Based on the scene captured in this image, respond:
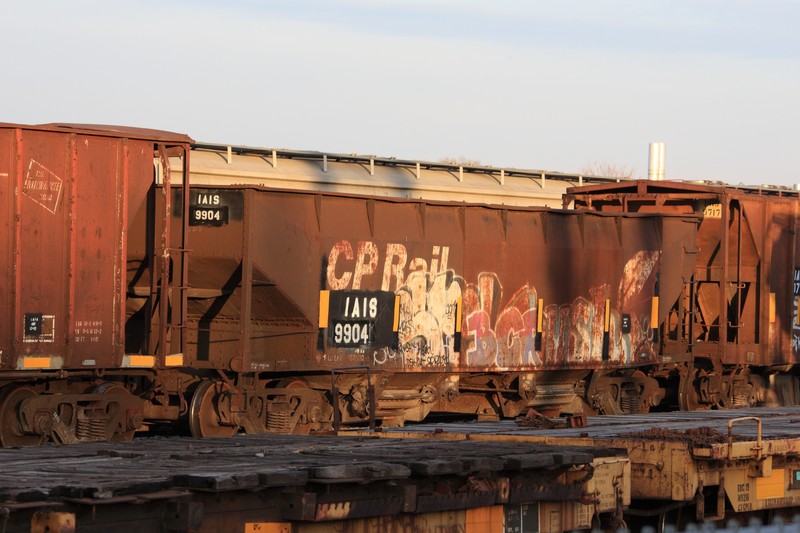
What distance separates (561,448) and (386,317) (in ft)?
29.6

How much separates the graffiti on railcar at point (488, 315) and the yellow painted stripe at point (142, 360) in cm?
292

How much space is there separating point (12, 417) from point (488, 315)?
766cm

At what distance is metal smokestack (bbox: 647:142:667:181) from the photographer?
38.1 metres

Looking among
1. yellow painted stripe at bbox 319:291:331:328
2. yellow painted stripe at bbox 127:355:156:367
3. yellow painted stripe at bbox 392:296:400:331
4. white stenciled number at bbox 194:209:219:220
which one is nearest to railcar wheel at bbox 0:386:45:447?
yellow painted stripe at bbox 127:355:156:367

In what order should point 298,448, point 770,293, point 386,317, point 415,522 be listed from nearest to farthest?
1. point 415,522
2. point 298,448
3. point 386,317
4. point 770,293

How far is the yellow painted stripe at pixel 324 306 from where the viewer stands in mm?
17625

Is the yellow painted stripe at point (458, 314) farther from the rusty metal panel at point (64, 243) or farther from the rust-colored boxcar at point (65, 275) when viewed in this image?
the rusty metal panel at point (64, 243)

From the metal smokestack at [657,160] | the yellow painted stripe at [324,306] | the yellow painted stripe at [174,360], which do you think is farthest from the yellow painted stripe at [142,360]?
the metal smokestack at [657,160]

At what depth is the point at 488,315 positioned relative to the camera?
1998 cm

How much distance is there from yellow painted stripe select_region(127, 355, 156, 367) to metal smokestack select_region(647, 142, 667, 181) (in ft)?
81.7

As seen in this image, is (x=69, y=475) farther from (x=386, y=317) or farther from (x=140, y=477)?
(x=386, y=317)

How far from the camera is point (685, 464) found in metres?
10.0

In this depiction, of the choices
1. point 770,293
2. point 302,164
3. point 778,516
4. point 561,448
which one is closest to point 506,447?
point 561,448

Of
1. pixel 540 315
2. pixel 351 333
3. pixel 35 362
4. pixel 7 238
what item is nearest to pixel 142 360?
pixel 35 362
